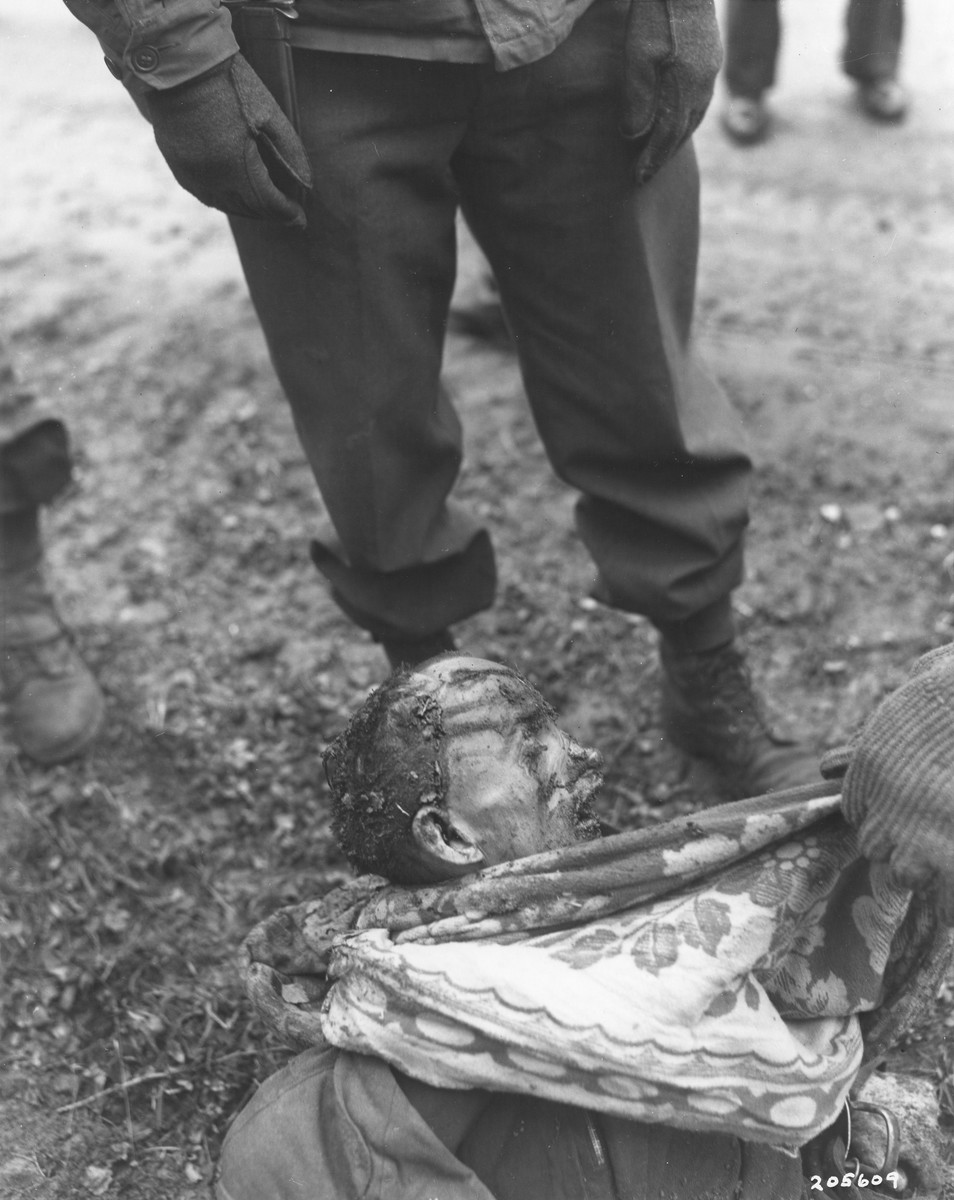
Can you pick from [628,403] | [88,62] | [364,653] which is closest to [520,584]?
[364,653]

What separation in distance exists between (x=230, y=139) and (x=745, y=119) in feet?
13.4

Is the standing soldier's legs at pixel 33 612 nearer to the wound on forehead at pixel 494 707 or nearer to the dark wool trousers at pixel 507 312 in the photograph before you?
the dark wool trousers at pixel 507 312

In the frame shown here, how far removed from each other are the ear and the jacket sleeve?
111cm

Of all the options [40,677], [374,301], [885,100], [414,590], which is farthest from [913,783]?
[885,100]

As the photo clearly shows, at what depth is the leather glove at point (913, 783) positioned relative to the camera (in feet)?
5.54

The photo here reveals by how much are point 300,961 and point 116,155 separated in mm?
4751

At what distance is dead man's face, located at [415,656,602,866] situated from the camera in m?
2.03

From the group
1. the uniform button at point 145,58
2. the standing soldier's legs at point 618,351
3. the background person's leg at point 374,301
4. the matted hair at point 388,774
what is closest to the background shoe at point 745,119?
the standing soldier's legs at point 618,351

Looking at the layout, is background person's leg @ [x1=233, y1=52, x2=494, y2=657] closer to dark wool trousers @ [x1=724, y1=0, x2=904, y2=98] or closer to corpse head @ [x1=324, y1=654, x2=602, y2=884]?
corpse head @ [x1=324, y1=654, x2=602, y2=884]

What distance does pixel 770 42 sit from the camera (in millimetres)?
5805

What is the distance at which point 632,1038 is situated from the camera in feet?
5.84

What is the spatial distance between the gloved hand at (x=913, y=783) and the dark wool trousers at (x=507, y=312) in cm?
98

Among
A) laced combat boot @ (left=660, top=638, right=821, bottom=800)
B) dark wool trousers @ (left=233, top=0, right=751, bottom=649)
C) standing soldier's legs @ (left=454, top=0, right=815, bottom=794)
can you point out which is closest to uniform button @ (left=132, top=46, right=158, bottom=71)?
dark wool trousers @ (left=233, top=0, right=751, bottom=649)

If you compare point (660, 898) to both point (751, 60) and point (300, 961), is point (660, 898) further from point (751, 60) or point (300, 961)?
point (751, 60)
